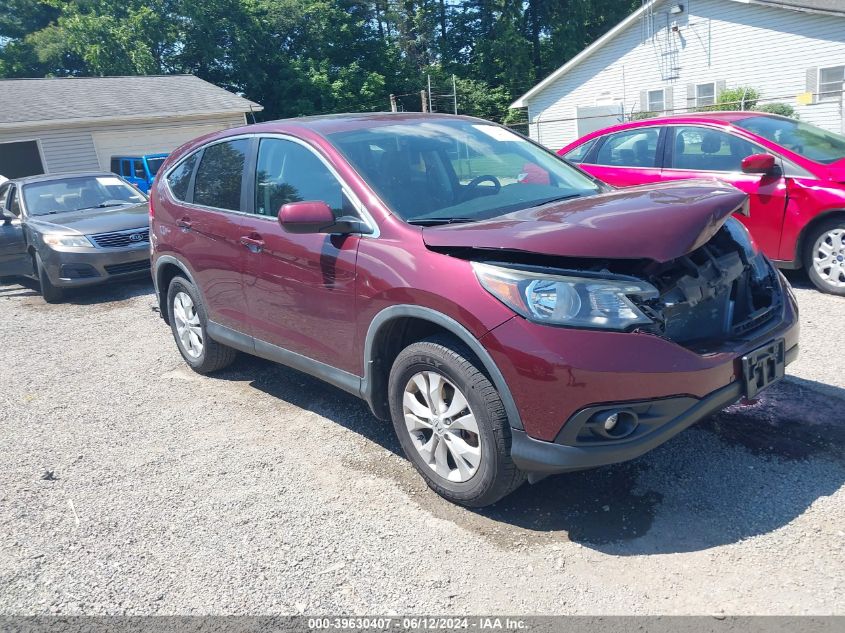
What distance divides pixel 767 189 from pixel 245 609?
19.0 ft

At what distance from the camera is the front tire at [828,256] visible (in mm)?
6203

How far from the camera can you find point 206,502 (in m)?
3.77

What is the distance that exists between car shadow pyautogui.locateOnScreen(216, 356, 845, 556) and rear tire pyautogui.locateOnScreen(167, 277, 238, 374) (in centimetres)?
185

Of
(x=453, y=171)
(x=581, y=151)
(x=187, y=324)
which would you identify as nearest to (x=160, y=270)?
(x=187, y=324)

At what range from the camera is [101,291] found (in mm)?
9914

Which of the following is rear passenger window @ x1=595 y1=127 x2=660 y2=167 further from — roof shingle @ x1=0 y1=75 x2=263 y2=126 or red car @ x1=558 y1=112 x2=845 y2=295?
roof shingle @ x1=0 y1=75 x2=263 y2=126

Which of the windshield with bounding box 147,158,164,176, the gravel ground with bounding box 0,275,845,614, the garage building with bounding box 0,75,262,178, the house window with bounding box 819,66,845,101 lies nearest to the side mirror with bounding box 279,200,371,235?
the gravel ground with bounding box 0,275,845,614

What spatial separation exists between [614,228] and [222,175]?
297 centimetres

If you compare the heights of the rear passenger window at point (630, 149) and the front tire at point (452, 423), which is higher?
the rear passenger window at point (630, 149)

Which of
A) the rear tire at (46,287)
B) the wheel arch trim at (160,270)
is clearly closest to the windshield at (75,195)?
the rear tire at (46,287)

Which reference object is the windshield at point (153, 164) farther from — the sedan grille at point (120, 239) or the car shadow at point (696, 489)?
the car shadow at point (696, 489)

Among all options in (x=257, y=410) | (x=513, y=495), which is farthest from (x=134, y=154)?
(x=513, y=495)

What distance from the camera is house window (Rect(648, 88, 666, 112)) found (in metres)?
25.5

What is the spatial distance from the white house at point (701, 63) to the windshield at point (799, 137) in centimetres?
1157
